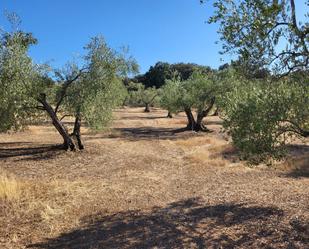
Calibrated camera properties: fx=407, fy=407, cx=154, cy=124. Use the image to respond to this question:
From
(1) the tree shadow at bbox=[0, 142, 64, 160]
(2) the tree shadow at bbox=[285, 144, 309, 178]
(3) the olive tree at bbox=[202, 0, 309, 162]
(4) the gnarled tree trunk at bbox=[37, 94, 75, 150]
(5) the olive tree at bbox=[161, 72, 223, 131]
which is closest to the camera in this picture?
(3) the olive tree at bbox=[202, 0, 309, 162]

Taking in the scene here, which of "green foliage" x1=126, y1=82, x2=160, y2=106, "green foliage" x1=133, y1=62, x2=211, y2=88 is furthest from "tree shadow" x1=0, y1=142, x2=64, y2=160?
"green foliage" x1=133, y1=62, x2=211, y2=88

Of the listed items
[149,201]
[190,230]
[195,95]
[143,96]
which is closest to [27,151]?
[149,201]

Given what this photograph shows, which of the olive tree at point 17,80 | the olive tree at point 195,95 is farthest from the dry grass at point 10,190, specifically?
the olive tree at point 195,95

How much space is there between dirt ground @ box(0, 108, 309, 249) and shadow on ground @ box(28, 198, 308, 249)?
0.03m

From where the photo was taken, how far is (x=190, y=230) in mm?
12008

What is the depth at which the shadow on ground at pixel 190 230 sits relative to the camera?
11000 mm

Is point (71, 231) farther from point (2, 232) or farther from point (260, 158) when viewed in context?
point (260, 158)

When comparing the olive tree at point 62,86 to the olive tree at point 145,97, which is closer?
the olive tree at point 62,86

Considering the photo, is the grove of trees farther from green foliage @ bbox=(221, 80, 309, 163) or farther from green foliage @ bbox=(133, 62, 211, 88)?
green foliage @ bbox=(133, 62, 211, 88)

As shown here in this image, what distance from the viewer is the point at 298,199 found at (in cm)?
1423

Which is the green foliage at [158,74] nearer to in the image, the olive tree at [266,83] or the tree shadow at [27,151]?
the tree shadow at [27,151]

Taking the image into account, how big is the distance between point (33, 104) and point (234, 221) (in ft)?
49.9

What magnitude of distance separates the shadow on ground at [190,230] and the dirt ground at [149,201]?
27 millimetres

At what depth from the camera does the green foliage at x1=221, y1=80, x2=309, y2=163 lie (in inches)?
408
